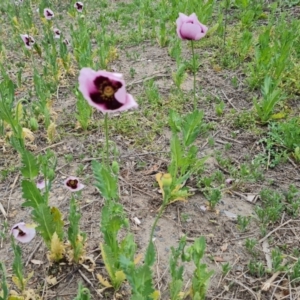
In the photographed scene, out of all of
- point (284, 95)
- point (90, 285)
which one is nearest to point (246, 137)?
point (284, 95)

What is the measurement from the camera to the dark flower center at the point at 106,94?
1594mm

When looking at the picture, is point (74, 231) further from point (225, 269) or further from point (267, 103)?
point (267, 103)

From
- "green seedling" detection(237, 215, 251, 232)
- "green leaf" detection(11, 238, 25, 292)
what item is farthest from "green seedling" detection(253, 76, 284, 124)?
"green leaf" detection(11, 238, 25, 292)

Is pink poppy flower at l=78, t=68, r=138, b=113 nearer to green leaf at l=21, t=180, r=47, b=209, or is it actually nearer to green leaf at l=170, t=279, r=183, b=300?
green leaf at l=21, t=180, r=47, b=209

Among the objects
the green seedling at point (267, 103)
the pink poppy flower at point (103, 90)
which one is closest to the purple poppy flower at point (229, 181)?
the green seedling at point (267, 103)

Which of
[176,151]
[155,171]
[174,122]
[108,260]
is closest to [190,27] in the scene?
[174,122]

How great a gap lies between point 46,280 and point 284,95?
2286 millimetres

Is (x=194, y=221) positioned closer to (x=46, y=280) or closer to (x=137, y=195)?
(x=137, y=195)

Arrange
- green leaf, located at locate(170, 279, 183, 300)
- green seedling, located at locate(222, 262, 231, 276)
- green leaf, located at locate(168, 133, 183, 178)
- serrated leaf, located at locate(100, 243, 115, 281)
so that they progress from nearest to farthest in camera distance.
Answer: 1. green leaf, located at locate(170, 279, 183, 300)
2. serrated leaf, located at locate(100, 243, 115, 281)
3. green seedling, located at locate(222, 262, 231, 276)
4. green leaf, located at locate(168, 133, 183, 178)

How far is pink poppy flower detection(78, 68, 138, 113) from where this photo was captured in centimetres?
157

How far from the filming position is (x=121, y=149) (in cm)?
309

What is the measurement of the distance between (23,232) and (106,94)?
991mm

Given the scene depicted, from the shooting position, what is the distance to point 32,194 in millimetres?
2113

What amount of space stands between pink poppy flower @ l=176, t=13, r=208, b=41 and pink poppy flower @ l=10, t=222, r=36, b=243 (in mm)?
1493
